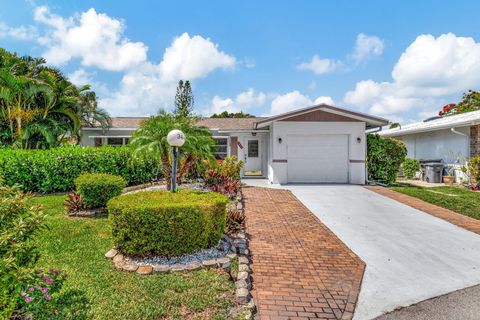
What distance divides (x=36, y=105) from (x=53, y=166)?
25.8 feet

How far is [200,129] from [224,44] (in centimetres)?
799

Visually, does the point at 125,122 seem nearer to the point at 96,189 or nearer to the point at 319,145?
the point at 319,145

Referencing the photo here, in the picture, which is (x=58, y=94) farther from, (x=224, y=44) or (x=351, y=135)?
(x=351, y=135)

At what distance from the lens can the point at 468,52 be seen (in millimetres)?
14883

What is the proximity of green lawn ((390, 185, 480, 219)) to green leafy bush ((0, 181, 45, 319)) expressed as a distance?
9.85 m

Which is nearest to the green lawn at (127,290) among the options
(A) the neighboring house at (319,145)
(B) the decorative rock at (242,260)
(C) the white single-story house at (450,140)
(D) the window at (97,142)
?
Result: (B) the decorative rock at (242,260)

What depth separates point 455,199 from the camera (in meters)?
10.0

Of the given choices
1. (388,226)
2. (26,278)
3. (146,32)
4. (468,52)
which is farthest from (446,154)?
(26,278)

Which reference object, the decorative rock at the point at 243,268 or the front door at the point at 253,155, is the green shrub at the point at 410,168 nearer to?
the front door at the point at 253,155

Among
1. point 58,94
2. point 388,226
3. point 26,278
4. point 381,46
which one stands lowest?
point 388,226

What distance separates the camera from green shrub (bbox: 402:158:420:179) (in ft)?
54.4

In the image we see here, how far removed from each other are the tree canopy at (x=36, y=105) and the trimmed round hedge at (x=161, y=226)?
13090mm

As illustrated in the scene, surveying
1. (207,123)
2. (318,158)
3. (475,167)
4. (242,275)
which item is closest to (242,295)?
(242,275)

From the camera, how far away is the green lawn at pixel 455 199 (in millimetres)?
8617
